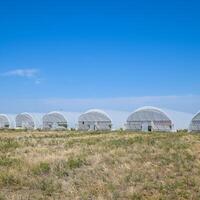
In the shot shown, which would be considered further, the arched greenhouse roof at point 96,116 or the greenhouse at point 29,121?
the greenhouse at point 29,121

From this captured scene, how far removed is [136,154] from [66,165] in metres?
4.37

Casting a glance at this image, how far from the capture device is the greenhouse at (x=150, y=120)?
47.6 m

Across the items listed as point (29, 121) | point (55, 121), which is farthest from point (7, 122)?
point (55, 121)

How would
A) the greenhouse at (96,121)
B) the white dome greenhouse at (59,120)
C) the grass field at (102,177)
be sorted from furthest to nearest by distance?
the white dome greenhouse at (59,120), the greenhouse at (96,121), the grass field at (102,177)

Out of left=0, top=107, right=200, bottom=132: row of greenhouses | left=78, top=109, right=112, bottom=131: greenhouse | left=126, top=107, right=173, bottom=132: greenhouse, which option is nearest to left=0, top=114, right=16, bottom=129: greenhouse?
left=0, top=107, right=200, bottom=132: row of greenhouses

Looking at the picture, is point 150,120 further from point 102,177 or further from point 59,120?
point 102,177

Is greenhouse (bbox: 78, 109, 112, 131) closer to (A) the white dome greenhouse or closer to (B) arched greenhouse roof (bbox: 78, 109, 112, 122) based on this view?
(B) arched greenhouse roof (bbox: 78, 109, 112, 122)

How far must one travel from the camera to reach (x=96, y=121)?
55562 millimetres

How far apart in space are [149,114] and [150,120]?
2.69 feet

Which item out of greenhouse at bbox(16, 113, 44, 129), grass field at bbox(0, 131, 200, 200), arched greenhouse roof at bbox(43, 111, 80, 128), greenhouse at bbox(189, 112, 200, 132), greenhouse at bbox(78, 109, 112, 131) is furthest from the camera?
greenhouse at bbox(16, 113, 44, 129)

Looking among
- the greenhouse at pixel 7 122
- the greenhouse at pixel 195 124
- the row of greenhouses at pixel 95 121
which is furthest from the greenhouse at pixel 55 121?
the greenhouse at pixel 195 124

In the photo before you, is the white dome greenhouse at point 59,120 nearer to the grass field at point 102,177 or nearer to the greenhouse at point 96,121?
the greenhouse at point 96,121

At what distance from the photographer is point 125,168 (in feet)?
44.9

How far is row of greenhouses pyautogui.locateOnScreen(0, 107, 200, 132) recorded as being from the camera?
47781 millimetres
